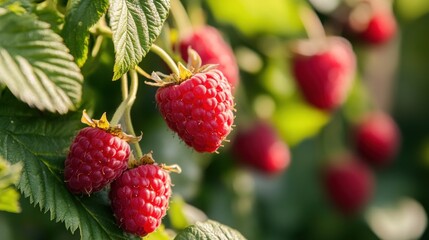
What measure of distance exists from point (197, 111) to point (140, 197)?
138 millimetres

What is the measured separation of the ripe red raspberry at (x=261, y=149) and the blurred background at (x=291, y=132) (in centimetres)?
3

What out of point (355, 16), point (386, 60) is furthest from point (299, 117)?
point (386, 60)

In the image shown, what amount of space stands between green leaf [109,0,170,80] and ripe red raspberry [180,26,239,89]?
398mm

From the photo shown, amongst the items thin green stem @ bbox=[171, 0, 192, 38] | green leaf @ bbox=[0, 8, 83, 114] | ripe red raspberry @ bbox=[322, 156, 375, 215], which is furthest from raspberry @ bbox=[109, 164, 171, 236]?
ripe red raspberry @ bbox=[322, 156, 375, 215]

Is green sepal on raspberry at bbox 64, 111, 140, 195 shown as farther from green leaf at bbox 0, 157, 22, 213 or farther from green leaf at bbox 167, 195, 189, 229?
green leaf at bbox 167, 195, 189, 229

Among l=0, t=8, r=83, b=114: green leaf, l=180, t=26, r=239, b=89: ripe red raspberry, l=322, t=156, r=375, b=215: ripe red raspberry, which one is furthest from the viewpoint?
l=322, t=156, r=375, b=215: ripe red raspberry

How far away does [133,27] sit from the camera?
4.03ft

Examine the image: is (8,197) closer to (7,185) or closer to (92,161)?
(7,185)

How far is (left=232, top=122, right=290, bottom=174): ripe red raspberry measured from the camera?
8.45 ft

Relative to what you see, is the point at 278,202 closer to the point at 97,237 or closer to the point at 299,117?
the point at 299,117

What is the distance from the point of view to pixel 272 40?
2.65 metres

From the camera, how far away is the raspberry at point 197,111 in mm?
1322

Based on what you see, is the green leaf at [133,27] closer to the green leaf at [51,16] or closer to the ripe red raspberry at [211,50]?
the green leaf at [51,16]

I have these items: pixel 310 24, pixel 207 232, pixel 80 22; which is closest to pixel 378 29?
pixel 310 24
